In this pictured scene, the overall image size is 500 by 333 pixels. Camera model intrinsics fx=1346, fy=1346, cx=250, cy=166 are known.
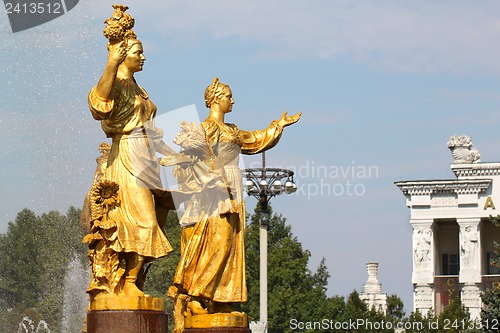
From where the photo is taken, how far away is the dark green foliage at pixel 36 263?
1847 cm

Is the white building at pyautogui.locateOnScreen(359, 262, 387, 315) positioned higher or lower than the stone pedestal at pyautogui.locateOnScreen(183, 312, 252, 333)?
higher

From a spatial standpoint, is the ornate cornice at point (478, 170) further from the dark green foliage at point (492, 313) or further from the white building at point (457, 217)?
the dark green foliage at point (492, 313)

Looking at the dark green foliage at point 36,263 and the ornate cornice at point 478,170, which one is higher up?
the ornate cornice at point 478,170

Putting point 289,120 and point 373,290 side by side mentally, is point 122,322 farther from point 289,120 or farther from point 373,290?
point 373,290

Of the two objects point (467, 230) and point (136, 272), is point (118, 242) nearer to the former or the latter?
point (136, 272)

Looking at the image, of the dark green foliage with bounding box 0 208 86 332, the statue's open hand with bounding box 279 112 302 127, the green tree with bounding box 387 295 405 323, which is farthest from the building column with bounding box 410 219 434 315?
the statue's open hand with bounding box 279 112 302 127

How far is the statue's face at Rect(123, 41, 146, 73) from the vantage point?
13312 mm

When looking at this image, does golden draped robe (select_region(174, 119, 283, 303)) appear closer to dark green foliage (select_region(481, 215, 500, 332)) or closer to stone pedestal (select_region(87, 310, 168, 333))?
stone pedestal (select_region(87, 310, 168, 333))

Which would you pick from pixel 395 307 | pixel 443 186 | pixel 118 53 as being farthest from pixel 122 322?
pixel 443 186

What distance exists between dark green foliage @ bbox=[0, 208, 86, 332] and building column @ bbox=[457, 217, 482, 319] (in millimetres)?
33491

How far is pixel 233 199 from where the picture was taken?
1465 cm

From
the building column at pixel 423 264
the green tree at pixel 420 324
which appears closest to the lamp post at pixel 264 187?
the green tree at pixel 420 324

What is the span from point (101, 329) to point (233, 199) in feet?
8.24

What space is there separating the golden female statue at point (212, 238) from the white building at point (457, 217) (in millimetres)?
39987
